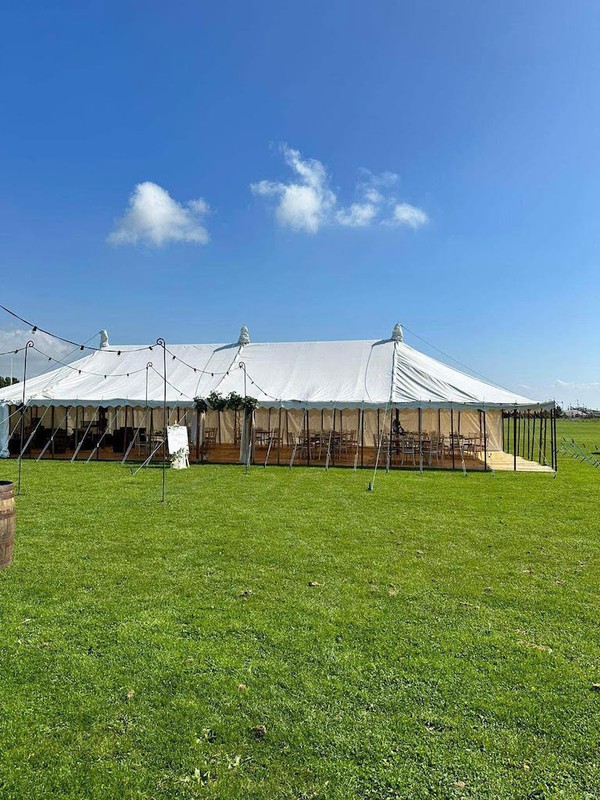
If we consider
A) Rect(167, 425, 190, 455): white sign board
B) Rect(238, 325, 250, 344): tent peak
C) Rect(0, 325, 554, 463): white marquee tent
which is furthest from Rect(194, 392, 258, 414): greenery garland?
Rect(238, 325, 250, 344): tent peak

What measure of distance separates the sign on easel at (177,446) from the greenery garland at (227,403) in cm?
112

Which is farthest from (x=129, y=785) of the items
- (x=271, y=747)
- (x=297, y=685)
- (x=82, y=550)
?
(x=82, y=550)

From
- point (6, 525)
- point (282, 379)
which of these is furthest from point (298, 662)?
point (282, 379)

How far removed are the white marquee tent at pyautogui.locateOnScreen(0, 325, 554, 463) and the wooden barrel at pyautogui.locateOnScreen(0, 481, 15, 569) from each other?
8872 mm

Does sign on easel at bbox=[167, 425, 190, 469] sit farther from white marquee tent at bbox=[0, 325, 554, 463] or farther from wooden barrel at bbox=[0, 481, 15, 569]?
wooden barrel at bbox=[0, 481, 15, 569]

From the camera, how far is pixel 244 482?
1006 centimetres

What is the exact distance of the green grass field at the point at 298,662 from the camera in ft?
6.81

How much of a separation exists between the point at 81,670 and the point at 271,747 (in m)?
1.26

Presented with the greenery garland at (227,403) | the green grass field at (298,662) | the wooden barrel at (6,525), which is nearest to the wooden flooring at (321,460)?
the greenery garland at (227,403)

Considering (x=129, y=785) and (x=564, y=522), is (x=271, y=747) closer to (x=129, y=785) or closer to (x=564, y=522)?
(x=129, y=785)

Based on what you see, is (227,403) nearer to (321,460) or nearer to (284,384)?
(284,384)

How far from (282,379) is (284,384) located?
0.40 metres

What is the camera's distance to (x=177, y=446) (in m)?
12.4

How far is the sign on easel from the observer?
481 inches
